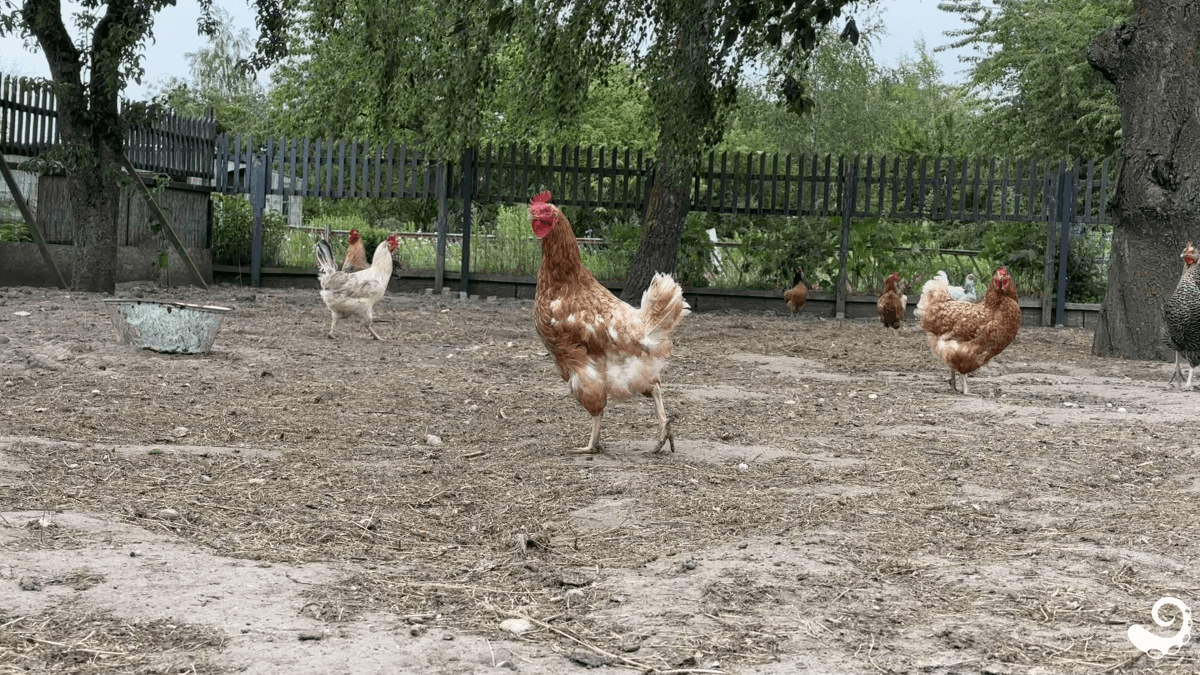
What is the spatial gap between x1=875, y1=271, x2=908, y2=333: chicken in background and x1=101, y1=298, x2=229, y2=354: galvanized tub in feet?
26.4

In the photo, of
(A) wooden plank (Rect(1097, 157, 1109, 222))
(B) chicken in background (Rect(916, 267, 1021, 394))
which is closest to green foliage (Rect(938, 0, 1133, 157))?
(A) wooden plank (Rect(1097, 157, 1109, 222))

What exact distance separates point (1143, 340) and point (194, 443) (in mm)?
9348

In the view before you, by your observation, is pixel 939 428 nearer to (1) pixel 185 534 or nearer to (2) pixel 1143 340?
(1) pixel 185 534

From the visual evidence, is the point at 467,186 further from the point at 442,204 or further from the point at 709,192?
the point at 709,192

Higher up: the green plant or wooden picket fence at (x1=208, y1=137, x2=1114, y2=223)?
wooden picket fence at (x1=208, y1=137, x2=1114, y2=223)

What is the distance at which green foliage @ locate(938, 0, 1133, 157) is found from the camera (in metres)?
30.0

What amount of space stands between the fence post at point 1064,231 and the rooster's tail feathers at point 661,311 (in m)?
12.2

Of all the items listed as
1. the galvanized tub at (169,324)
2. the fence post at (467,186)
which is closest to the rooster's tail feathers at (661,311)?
the galvanized tub at (169,324)

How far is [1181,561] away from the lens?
4090 mm

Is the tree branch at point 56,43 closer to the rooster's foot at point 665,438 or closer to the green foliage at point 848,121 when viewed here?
the rooster's foot at point 665,438

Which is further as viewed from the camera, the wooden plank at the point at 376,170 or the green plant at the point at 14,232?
the wooden plank at the point at 376,170

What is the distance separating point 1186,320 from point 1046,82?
23.0m

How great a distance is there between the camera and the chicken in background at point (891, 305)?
47.2 ft

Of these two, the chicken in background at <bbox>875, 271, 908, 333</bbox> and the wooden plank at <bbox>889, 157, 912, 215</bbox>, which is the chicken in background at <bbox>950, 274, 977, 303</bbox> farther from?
the wooden plank at <bbox>889, 157, 912, 215</bbox>
